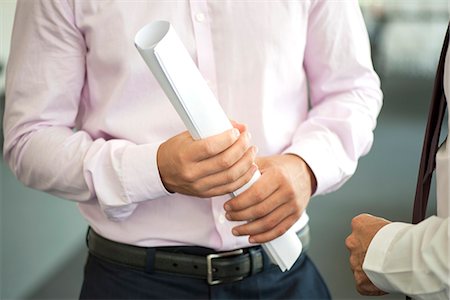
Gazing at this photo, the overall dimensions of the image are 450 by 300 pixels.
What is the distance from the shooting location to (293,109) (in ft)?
4.09

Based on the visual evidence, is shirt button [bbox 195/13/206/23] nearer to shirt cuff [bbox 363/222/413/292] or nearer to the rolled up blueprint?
the rolled up blueprint

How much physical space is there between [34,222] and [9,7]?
90 centimetres

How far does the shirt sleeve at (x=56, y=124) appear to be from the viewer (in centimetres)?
109

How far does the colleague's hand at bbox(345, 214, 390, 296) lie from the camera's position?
89 cm

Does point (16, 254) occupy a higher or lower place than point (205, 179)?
lower

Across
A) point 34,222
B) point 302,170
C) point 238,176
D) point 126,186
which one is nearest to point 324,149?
point 302,170

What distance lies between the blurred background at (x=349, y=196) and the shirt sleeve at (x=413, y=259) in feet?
5.18

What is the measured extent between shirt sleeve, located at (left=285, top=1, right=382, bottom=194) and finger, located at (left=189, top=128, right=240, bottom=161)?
235 millimetres

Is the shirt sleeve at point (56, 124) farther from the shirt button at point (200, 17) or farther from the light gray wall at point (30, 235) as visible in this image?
the light gray wall at point (30, 235)

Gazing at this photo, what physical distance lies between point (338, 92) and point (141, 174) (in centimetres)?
45

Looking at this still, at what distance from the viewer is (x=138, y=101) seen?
1139mm

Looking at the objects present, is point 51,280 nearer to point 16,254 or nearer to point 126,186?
point 16,254

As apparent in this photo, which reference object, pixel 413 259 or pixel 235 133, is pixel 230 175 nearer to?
pixel 235 133

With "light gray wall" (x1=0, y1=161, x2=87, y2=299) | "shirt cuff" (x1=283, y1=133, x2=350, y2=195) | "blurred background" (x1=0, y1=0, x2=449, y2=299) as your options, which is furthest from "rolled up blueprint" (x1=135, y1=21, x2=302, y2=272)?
"light gray wall" (x1=0, y1=161, x2=87, y2=299)
